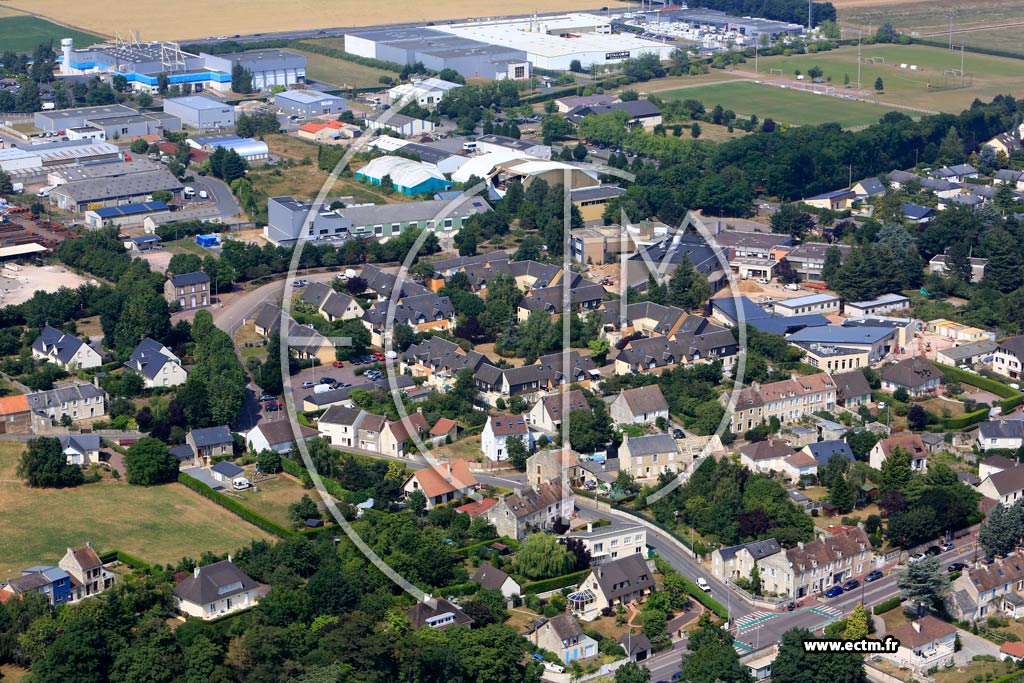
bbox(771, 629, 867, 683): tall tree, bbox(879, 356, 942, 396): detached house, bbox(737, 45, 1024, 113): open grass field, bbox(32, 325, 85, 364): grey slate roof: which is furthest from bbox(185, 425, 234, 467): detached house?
bbox(737, 45, 1024, 113): open grass field

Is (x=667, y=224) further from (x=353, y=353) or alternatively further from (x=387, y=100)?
(x=387, y=100)

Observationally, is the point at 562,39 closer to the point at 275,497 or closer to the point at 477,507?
the point at 275,497

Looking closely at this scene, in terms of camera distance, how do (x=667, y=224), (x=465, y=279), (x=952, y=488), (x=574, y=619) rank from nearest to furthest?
(x=574, y=619) → (x=952, y=488) → (x=465, y=279) → (x=667, y=224)

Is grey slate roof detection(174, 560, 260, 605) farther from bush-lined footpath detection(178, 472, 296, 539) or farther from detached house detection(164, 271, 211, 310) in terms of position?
detached house detection(164, 271, 211, 310)

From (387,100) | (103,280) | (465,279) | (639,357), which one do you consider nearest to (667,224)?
(465,279)

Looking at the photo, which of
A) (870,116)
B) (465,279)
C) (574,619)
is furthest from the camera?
(870,116)

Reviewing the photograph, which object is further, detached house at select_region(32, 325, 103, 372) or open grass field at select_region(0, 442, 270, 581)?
detached house at select_region(32, 325, 103, 372)

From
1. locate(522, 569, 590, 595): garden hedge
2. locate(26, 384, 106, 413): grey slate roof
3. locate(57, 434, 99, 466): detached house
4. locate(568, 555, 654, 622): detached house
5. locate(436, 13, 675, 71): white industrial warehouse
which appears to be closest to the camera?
locate(568, 555, 654, 622): detached house
